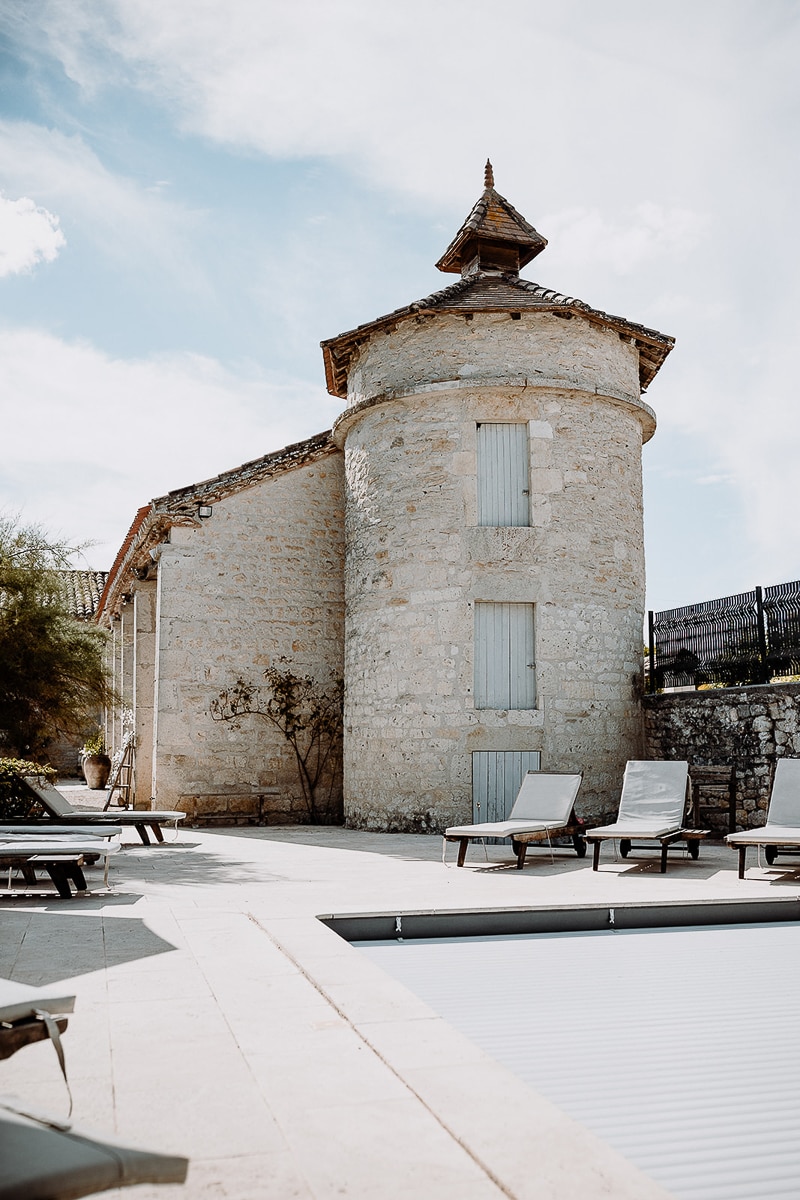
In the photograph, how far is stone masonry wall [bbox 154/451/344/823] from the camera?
14.4m

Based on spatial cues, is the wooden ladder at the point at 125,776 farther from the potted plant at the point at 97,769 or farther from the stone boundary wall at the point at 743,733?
the stone boundary wall at the point at 743,733

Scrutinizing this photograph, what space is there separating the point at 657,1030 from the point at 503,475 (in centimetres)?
965

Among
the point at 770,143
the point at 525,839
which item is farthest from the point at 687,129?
the point at 525,839

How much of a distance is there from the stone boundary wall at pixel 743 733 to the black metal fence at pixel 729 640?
575 mm

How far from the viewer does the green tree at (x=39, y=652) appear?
1391cm

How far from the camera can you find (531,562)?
42.3 feet

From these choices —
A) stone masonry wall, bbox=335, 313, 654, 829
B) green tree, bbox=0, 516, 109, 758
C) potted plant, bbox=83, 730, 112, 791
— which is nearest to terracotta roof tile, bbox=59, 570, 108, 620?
potted plant, bbox=83, 730, 112, 791

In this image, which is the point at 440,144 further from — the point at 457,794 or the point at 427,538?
the point at 457,794

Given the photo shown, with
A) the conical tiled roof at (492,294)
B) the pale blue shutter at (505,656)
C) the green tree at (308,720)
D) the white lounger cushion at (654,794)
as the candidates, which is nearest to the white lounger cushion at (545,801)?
the white lounger cushion at (654,794)

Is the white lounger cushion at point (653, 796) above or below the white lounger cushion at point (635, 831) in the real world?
above

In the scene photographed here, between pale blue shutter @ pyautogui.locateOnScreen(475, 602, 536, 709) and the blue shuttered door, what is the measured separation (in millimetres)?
674

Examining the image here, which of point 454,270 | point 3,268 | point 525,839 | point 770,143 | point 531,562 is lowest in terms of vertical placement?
point 525,839

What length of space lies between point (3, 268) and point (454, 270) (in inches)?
389

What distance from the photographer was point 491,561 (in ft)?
A: 42.3
